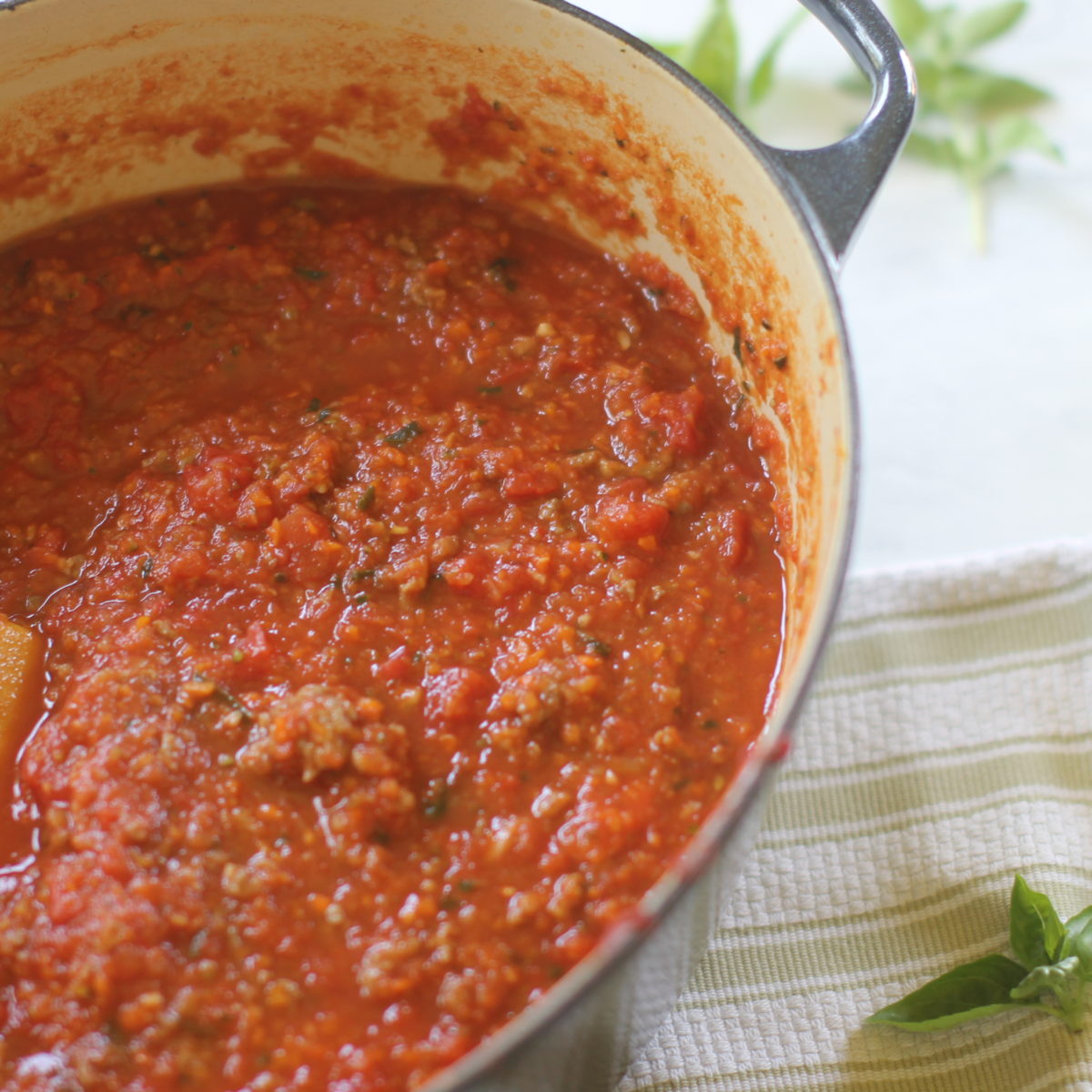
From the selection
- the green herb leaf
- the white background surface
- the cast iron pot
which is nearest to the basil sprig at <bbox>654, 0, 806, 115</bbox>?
the white background surface

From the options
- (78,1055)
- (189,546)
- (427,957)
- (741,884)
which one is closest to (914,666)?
(741,884)

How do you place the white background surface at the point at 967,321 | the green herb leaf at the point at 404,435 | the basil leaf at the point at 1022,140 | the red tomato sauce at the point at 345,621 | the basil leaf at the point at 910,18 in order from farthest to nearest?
the basil leaf at the point at 910,18 → the basil leaf at the point at 1022,140 → the white background surface at the point at 967,321 → the green herb leaf at the point at 404,435 → the red tomato sauce at the point at 345,621

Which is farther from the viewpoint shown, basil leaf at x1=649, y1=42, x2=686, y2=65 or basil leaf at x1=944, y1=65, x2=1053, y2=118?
basil leaf at x1=944, y1=65, x2=1053, y2=118

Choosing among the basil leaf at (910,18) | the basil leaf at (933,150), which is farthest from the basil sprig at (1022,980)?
the basil leaf at (910,18)

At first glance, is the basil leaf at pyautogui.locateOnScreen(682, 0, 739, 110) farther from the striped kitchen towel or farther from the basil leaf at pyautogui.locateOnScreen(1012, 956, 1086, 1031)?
the basil leaf at pyautogui.locateOnScreen(1012, 956, 1086, 1031)

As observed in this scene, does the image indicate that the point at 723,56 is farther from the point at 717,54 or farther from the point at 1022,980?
the point at 1022,980

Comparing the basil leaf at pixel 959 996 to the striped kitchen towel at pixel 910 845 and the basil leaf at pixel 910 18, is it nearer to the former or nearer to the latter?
the striped kitchen towel at pixel 910 845
